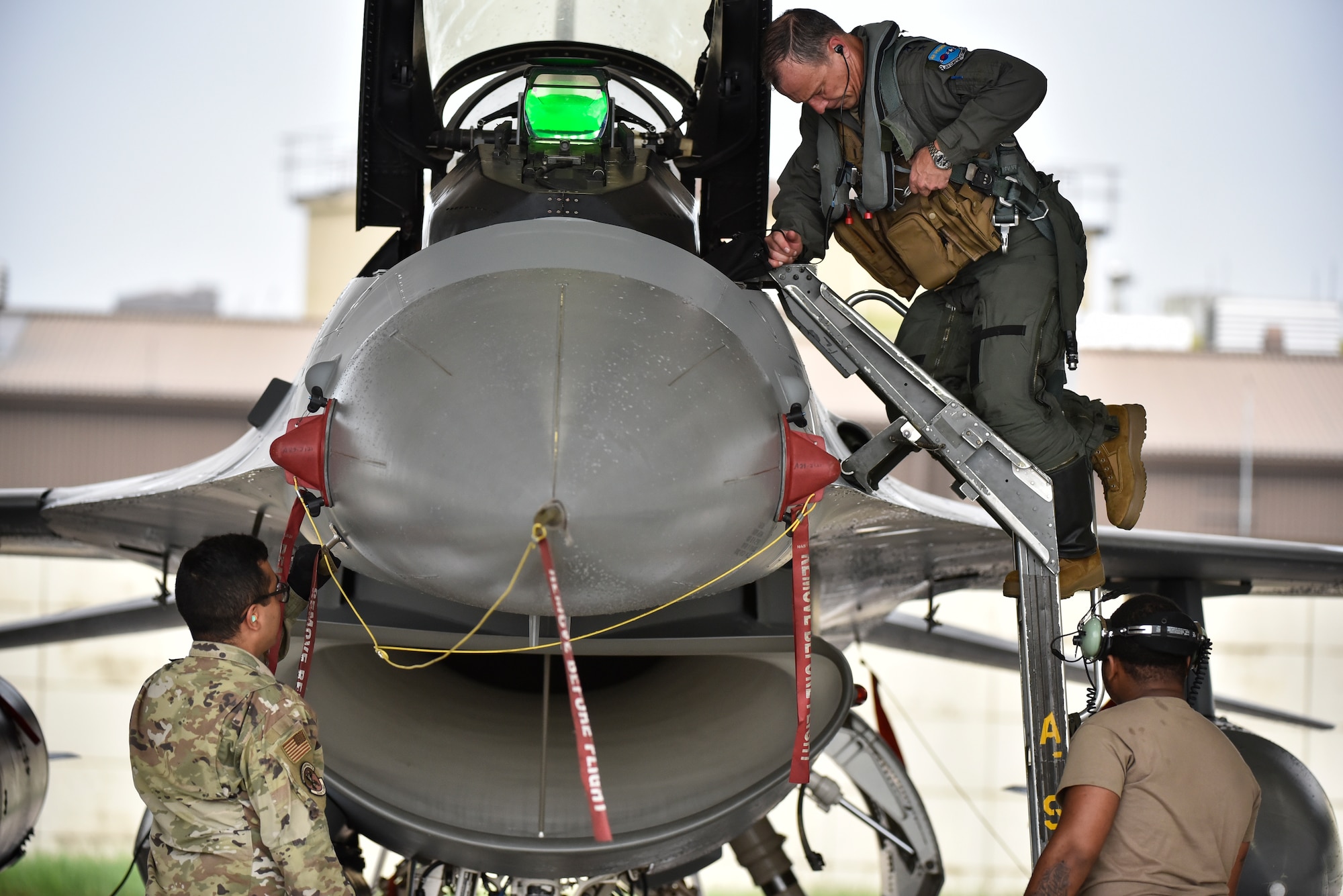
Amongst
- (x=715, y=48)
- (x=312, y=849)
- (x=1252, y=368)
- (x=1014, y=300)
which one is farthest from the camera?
(x=1252, y=368)

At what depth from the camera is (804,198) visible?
361 cm

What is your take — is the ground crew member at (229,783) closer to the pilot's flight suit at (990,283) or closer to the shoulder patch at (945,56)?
the pilot's flight suit at (990,283)

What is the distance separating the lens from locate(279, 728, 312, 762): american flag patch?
2.39 m

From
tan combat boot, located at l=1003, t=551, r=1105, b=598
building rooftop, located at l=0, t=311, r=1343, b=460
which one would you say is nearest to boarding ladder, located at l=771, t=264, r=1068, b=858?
tan combat boot, located at l=1003, t=551, r=1105, b=598

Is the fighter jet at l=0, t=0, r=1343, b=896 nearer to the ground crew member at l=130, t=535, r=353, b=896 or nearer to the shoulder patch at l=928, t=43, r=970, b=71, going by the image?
the ground crew member at l=130, t=535, r=353, b=896

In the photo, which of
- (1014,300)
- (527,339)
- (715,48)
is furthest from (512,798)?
(715,48)

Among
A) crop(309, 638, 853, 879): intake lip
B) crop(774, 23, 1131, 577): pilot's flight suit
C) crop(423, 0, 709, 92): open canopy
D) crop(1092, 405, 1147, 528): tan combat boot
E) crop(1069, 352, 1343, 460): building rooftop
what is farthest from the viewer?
crop(1069, 352, 1343, 460): building rooftop

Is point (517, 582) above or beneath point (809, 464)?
beneath

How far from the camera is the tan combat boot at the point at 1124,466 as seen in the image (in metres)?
3.73

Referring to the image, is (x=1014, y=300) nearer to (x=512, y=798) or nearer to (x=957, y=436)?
(x=957, y=436)

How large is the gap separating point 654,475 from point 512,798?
1307mm

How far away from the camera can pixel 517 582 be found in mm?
2182

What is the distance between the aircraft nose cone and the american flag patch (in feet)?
1.20

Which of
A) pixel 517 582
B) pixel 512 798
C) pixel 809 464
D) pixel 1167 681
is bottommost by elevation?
pixel 512 798
